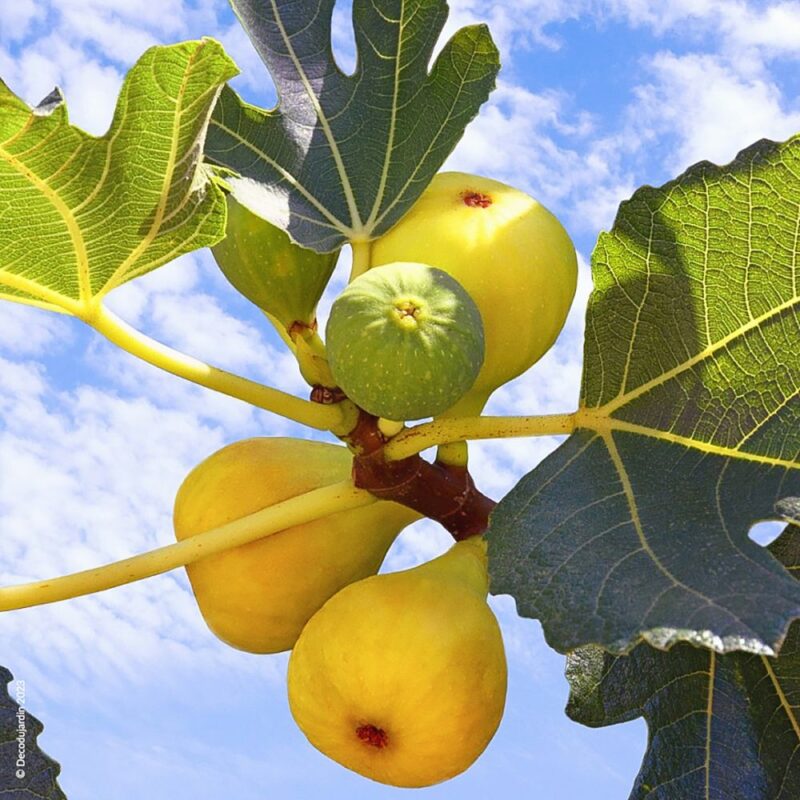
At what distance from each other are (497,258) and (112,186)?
1.78 ft

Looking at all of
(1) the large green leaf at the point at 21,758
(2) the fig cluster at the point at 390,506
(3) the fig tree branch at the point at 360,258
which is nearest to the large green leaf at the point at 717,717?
(2) the fig cluster at the point at 390,506

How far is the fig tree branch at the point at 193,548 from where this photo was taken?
1.89 metres

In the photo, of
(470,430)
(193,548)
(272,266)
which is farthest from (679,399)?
(193,548)

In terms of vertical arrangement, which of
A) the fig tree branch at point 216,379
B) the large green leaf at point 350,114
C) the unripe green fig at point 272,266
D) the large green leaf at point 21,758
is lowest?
the large green leaf at point 21,758

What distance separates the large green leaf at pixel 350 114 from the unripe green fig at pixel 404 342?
0.35 meters

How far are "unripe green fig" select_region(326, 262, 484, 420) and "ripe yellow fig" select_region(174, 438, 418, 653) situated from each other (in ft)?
1.58

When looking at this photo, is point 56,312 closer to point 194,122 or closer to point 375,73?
point 194,122

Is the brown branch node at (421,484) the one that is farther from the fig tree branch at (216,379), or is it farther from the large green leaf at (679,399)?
the large green leaf at (679,399)

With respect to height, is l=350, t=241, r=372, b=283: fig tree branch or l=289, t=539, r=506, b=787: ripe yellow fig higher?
l=350, t=241, r=372, b=283: fig tree branch

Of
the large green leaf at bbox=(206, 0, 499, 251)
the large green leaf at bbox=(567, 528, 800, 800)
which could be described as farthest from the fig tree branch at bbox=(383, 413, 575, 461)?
the large green leaf at bbox=(567, 528, 800, 800)

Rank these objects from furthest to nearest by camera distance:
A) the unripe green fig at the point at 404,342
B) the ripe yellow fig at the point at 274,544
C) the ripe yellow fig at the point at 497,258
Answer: the ripe yellow fig at the point at 274,544 → the ripe yellow fig at the point at 497,258 → the unripe green fig at the point at 404,342

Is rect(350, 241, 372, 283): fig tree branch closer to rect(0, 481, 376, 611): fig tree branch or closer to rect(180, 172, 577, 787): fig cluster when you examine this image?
rect(180, 172, 577, 787): fig cluster

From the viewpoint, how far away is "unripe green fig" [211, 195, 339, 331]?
1.98 metres

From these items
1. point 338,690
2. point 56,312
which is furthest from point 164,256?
point 338,690
